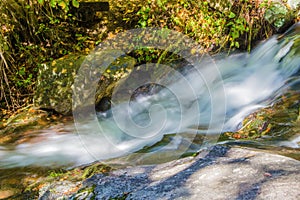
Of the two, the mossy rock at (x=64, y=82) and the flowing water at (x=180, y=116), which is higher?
the mossy rock at (x=64, y=82)

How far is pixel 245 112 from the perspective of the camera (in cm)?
379

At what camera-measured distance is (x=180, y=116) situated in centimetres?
437

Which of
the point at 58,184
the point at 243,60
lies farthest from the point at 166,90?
the point at 58,184

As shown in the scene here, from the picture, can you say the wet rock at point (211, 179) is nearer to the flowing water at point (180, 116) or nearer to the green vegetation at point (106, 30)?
the flowing water at point (180, 116)

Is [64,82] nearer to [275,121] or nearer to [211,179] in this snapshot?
[275,121]

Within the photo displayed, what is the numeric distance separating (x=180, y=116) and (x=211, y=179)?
89.6 inches

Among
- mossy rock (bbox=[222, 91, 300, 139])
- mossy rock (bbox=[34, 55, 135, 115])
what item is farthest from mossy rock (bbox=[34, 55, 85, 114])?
mossy rock (bbox=[222, 91, 300, 139])

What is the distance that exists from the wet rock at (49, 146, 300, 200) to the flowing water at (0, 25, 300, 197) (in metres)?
0.42

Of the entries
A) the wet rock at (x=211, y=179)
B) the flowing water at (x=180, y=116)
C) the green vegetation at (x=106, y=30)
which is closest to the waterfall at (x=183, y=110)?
the flowing water at (x=180, y=116)

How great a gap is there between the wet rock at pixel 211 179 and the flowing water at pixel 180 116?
1.36 feet

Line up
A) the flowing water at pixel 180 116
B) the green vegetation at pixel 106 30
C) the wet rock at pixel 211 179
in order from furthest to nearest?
the green vegetation at pixel 106 30 → the flowing water at pixel 180 116 → the wet rock at pixel 211 179

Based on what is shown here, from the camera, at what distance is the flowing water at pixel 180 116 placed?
3469 millimetres

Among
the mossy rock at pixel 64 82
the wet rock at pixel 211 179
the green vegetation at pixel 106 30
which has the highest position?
the green vegetation at pixel 106 30

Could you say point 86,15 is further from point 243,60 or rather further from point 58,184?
point 58,184
